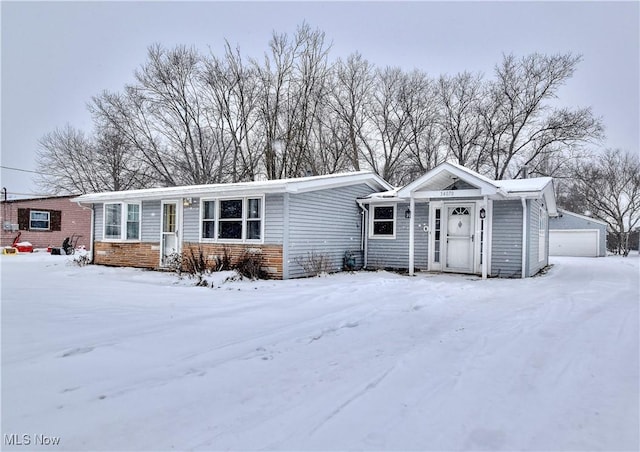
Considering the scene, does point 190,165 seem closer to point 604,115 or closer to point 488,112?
point 488,112

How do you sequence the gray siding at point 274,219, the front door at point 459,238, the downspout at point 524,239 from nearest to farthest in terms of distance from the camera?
the gray siding at point 274,219 < the downspout at point 524,239 < the front door at point 459,238

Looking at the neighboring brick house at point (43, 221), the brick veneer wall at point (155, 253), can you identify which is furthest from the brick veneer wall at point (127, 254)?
the neighboring brick house at point (43, 221)

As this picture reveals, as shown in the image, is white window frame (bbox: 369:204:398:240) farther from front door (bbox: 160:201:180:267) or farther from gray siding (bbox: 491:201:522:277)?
front door (bbox: 160:201:180:267)

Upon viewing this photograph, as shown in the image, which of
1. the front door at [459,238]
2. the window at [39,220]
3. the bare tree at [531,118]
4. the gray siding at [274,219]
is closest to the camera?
the gray siding at [274,219]

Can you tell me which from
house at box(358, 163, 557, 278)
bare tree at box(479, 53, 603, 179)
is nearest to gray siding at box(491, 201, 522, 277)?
house at box(358, 163, 557, 278)

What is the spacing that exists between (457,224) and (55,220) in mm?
22975

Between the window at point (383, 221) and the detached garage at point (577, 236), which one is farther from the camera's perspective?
the detached garage at point (577, 236)

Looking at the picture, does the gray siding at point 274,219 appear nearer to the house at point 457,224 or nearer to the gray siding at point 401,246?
the house at point 457,224

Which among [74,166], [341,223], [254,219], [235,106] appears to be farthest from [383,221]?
[74,166]

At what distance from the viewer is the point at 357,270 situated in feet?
42.5

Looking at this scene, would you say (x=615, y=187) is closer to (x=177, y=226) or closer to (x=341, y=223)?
(x=341, y=223)

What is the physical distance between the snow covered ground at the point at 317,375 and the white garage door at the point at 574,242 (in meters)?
22.2

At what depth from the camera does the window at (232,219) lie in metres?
11.0

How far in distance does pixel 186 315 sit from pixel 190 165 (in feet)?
71.1
